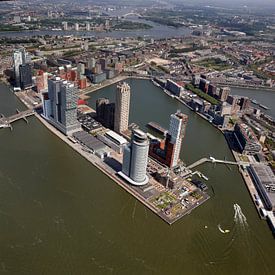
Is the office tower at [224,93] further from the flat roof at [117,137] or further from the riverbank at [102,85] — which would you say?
the flat roof at [117,137]

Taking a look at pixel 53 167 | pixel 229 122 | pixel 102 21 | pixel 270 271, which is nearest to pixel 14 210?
pixel 53 167

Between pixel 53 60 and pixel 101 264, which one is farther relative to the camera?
pixel 53 60

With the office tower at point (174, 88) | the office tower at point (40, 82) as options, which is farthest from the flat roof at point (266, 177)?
the office tower at point (40, 82)

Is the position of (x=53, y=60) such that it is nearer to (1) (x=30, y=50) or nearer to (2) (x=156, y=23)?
(1) (x=30, y=50)

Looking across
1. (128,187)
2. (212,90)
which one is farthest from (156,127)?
(212,90)

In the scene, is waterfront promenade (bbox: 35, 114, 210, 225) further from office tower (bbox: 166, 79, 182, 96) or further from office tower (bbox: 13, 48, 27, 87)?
office tower (bbox: 166, 79, 182, 96)
